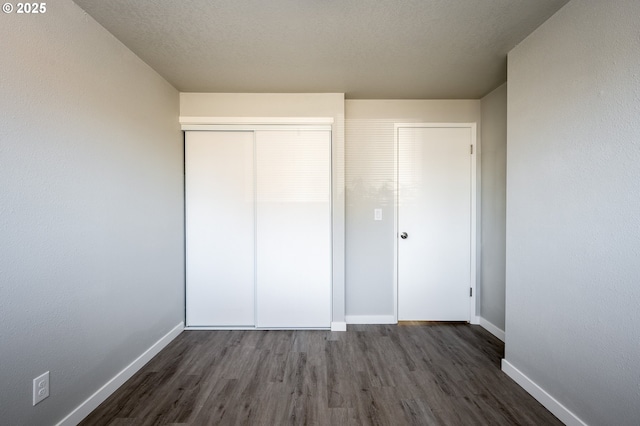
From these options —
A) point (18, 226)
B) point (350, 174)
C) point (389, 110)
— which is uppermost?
point (389, 110)

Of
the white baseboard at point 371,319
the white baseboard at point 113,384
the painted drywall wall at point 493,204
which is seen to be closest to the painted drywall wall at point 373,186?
the white baseboard at point 371,319

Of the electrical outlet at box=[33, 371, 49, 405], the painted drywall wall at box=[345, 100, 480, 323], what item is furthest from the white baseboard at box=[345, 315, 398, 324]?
the electrical outlet at box=[33, 371, 49, 405]

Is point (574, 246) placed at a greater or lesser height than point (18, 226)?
lesser

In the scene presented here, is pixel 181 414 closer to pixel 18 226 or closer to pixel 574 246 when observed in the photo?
pixel 18 226

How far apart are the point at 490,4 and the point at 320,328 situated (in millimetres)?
2900

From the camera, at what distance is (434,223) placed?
288 centimetres

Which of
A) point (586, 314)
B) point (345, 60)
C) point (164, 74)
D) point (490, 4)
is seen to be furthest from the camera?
point (164, 74)

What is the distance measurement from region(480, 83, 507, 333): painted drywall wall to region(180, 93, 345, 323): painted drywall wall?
1551 millimetres

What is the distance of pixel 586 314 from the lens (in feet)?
4.62

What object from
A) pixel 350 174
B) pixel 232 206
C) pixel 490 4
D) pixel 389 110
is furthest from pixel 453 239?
pixel 232 206

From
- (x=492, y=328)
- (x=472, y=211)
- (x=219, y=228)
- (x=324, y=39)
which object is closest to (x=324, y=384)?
(x=219, y=228)

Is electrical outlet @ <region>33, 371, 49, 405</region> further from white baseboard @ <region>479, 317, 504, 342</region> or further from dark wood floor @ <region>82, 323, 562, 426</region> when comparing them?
white baseboard @ <region>479, 317, 504, 342</region>

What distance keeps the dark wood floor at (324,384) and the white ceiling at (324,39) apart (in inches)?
97.2

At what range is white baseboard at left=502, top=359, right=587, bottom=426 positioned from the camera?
1.49m
